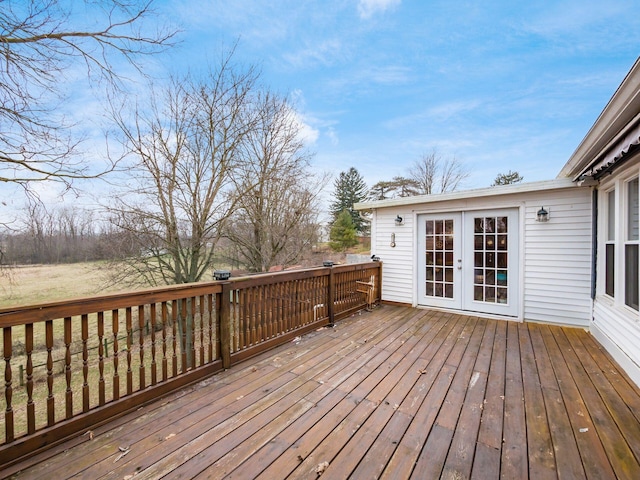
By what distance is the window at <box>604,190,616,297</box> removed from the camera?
10.8 feet

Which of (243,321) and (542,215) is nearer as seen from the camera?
(243,321)

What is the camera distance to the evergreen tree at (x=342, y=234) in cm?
1917

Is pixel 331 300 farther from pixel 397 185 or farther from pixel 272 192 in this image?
pixel 397 185

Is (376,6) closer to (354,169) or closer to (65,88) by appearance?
(65,88)

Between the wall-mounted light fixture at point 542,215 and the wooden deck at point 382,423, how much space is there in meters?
1.96

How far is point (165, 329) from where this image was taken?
82.8 inches

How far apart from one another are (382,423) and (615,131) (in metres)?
3.17

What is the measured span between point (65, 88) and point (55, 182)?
1.26 meters

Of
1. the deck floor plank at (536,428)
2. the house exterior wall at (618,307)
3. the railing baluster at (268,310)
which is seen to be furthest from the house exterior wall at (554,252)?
the railing baluster at (268,310)

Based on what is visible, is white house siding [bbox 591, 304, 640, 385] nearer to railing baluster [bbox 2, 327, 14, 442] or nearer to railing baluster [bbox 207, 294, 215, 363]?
railing baluster [bbox 207, 294, 215, 363]

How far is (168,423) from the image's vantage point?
1826mm

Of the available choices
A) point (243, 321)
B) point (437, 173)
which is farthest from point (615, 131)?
point (437, 173)

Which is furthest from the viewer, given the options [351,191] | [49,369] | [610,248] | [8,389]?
[351,191]

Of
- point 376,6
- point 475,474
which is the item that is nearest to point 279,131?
point 376,6
